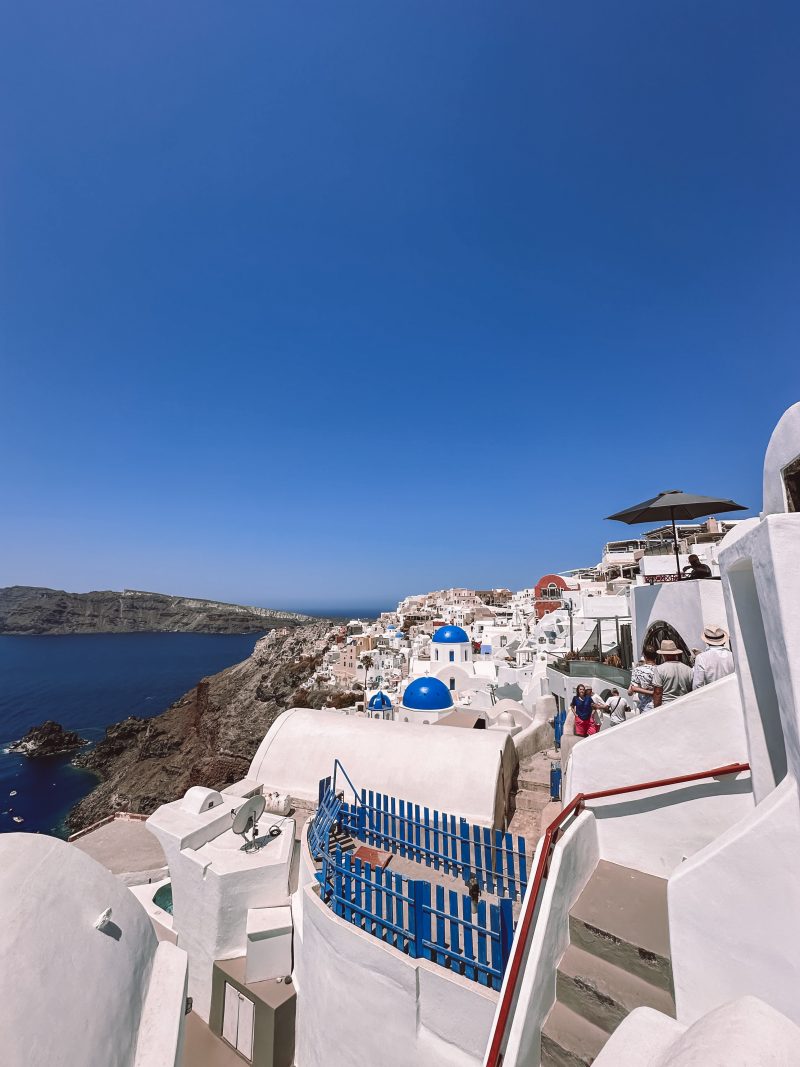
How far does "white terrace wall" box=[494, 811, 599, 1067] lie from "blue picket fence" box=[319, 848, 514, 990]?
0.60 meters

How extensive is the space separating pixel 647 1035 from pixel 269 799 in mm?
10305

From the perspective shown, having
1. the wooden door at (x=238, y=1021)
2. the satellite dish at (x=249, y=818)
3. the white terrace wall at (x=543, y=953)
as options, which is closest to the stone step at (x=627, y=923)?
the white terrace wall at (x=543, y=953)

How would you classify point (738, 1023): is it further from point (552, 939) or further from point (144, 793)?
point (144, 793)

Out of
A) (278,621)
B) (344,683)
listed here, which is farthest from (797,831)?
(278,621)

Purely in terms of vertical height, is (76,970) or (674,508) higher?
(674,508)

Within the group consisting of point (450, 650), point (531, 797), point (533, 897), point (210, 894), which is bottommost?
point (210, 894)

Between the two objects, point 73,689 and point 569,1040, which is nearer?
point 569,1040

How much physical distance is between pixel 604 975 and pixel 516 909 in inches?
84.6

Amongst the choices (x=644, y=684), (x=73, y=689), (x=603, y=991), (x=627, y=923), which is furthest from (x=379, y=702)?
(x=73, y=689)

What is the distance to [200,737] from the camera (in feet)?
154

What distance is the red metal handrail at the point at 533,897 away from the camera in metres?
3.75

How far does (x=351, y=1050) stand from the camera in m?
5.73

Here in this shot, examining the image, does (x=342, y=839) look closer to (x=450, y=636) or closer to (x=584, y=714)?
(x=584, y=714)

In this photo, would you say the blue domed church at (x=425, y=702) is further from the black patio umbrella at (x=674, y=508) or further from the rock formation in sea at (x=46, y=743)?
the rock formation in sea at (x=46, y=743)
